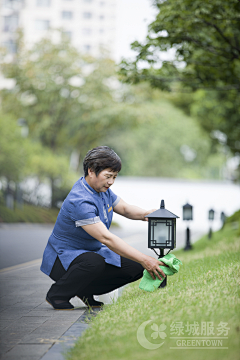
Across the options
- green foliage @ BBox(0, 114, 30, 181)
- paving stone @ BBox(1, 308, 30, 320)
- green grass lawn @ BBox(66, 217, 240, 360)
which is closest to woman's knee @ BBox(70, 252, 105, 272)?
green grass lawn @ BBox(66, 217, 240, 360)

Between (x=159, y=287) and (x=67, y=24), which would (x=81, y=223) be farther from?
(x=67, y=24)

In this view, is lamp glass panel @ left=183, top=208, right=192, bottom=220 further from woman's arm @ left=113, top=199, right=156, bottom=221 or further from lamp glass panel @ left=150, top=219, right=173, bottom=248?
lamp glass panel @ left=150, top=219, right=173, bottom=248

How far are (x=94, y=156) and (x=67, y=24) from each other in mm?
62177

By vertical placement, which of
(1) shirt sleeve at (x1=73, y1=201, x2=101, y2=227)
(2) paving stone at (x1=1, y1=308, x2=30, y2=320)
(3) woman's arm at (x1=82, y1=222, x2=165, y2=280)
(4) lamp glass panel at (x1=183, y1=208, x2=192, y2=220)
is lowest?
(4) lamp glass panel at (x1=183, y1=208, x2=192, y2=220)

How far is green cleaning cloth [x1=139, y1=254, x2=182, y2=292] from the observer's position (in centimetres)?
401

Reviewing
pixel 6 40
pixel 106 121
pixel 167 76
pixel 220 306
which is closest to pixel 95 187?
pixel 220 306

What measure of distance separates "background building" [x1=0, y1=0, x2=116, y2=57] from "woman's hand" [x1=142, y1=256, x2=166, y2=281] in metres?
51.7

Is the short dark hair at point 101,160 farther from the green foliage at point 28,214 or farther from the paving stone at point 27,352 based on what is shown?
the green foliage at point 28,214

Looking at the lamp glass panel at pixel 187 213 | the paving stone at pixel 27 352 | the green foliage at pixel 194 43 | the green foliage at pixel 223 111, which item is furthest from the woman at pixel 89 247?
the green foliage at pixel 223 111

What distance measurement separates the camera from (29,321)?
3.98 m

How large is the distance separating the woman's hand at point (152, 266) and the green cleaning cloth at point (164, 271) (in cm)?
6

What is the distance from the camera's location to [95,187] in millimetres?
4219

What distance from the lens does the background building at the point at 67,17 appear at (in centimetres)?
5291

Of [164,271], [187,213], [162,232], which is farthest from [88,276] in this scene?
[187,213]
